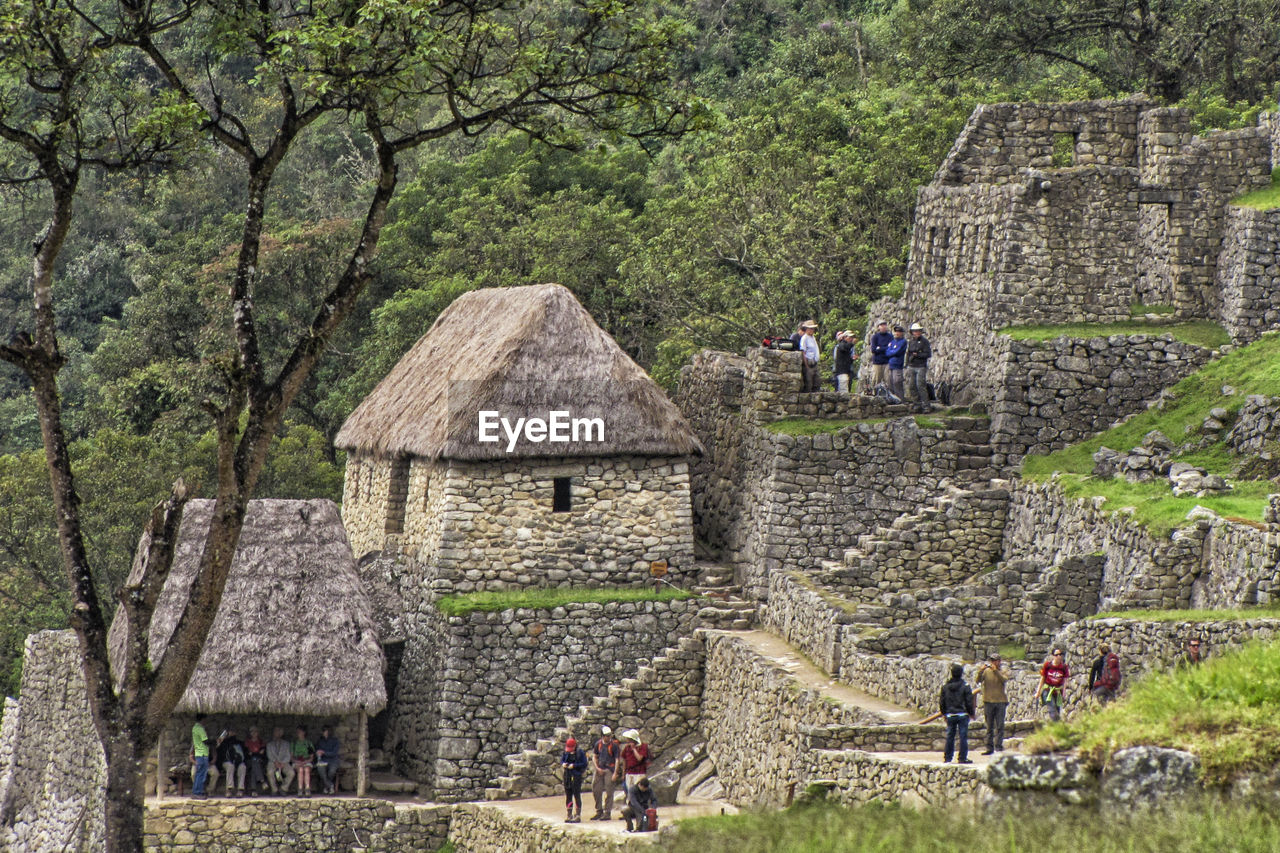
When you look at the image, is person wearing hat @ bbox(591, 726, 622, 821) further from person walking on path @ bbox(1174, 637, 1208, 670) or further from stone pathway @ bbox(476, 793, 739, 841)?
person walking on path @ bbox(1174, 637, 1208, 670)

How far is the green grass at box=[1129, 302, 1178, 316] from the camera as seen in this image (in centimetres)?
2920

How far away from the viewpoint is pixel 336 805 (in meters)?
28.2

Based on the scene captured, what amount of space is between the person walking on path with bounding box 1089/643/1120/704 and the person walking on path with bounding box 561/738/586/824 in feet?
23.6

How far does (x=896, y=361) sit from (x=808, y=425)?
171 cm

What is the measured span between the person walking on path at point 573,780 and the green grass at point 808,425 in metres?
5.64

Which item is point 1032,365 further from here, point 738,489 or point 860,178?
point 860,178

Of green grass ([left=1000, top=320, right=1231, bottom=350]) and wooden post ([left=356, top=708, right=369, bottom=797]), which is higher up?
green grass ([left=1000, top=320, right=1231, bottom=350])

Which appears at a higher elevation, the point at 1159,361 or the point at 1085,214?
the point at 1085,214

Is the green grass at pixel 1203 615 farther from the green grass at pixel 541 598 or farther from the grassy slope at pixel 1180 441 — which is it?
the green grass at pixel 541 598

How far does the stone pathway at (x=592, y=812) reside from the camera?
2420cm

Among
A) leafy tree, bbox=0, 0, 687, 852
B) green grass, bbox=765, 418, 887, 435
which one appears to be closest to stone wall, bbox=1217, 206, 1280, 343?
green grass, bbox=765, 418, 887, 435

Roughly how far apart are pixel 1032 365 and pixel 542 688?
7632mm

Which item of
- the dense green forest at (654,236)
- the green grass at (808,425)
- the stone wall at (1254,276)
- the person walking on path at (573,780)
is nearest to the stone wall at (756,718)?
the person walking on path at (573,780)

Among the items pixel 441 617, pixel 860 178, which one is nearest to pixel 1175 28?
pixel 860 178
